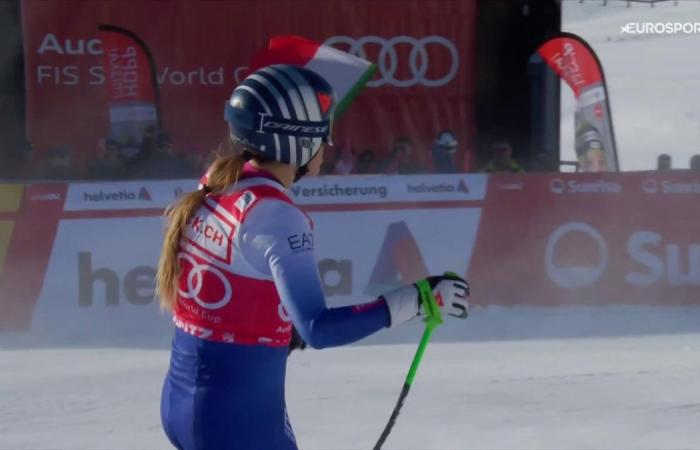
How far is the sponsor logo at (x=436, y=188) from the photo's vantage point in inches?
368

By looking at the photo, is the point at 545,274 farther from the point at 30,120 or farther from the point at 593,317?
the point at 30,120

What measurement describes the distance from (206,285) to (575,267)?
711cm

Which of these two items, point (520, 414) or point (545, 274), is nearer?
point (520, 414)

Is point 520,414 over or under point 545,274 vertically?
over

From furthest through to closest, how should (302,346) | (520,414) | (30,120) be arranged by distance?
(30,120), (520,414), (302,346)

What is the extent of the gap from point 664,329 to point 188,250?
6.65 m

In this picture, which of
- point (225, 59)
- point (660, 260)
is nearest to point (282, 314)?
point (660, 260)

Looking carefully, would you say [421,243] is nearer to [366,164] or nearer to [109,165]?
[366,164]

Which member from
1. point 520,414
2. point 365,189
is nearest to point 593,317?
point 365,189

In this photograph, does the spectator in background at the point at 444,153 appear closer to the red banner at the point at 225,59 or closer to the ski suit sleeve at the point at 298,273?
the red banner at the point at 225,59

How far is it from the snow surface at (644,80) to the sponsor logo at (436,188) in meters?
14.9

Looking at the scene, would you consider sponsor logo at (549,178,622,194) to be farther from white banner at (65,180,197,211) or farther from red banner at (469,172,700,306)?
white banner at (65,180,197,211)

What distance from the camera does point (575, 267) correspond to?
9.50 meters

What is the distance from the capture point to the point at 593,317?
9156 mm
